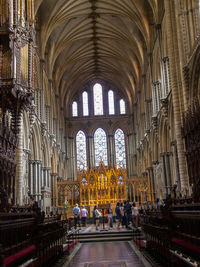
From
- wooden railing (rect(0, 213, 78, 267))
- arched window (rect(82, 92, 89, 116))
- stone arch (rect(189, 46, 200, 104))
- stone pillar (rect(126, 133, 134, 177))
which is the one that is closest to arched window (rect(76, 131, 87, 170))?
arched window (rect(82, 92, 89, 116))

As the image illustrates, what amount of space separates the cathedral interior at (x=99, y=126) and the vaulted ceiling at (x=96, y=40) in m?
0.11

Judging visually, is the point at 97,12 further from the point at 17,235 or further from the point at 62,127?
the point at 17,235

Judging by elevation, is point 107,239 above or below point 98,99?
below

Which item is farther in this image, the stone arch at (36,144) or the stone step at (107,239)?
the stone arch at (36,144)

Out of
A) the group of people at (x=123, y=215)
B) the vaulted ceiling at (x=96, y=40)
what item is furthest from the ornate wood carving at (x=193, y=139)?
the vaulted ceiling at (x=96, y=40)

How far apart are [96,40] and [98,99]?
33.5 feet

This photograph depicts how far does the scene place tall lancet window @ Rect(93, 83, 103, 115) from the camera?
142 ft

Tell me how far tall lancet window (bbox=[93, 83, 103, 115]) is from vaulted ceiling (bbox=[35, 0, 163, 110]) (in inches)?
38.7

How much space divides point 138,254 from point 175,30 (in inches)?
477

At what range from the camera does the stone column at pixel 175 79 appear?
16.1 metres

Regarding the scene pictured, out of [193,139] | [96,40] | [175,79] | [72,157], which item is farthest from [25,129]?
[72,157]

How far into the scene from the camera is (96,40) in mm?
34594

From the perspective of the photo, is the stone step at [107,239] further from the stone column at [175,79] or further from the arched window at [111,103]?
the arched window at [111,103]

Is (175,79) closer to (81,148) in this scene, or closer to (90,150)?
(90,150)
